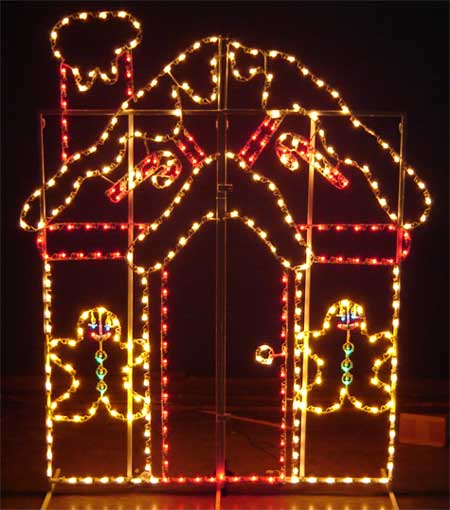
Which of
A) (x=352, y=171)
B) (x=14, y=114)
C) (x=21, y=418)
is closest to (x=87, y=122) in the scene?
(x=14, y=114)

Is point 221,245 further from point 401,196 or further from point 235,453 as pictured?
point 235,453

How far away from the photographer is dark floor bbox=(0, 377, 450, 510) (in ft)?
11.7

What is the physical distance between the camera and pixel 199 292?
15.2 ft

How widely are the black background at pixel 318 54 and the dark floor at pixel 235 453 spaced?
130cm

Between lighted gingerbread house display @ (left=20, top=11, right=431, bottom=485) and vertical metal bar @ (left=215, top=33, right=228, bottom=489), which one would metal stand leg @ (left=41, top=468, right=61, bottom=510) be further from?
vertical metal bar @ (left=215, top=33, right=228, bottom=489)

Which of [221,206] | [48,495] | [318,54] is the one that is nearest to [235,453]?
[48,495]

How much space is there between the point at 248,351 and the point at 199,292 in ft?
1.83

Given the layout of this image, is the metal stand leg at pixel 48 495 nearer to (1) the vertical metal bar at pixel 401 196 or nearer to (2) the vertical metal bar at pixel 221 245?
(2) the vertical metal bar at pixel 221 245

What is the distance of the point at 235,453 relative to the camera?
13.4 ft

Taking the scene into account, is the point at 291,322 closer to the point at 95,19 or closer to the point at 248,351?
the point at 248,351

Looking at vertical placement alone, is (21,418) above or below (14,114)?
below

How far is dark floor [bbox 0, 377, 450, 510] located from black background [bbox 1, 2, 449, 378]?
1299 mm

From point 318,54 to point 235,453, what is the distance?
270 centimetres

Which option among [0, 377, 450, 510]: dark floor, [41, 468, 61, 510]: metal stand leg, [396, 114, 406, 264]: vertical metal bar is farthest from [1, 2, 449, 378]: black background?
[41, 468, 61, 510]: metal stand leg
